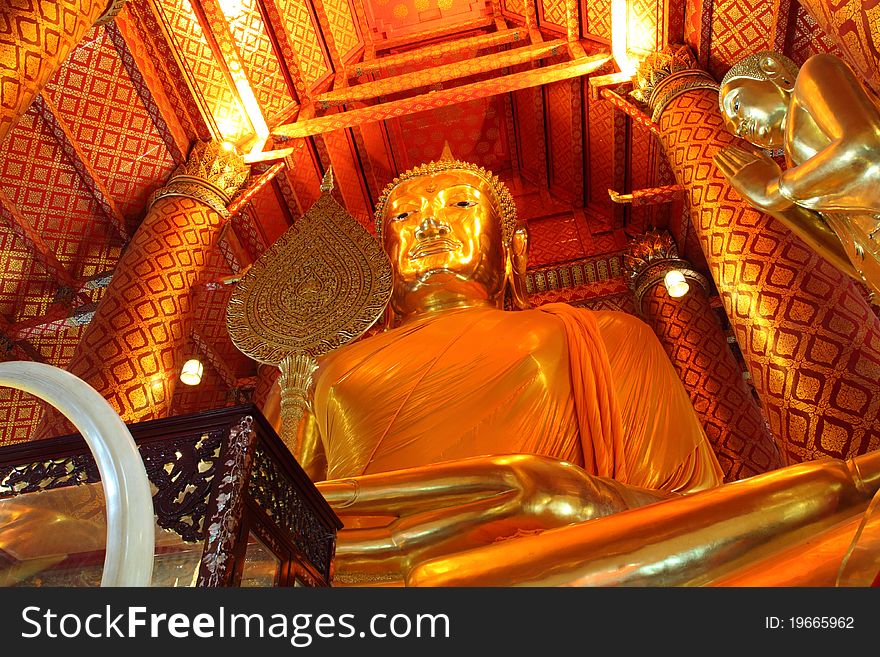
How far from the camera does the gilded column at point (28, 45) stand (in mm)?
2799

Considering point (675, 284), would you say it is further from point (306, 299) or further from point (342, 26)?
point (342, 26)

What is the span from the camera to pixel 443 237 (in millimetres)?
3652

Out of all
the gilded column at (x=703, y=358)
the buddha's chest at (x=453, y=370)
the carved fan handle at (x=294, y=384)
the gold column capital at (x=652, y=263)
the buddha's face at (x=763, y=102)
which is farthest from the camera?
the gold column capital at (x=652, y=263)

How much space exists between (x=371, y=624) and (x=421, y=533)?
103 cm

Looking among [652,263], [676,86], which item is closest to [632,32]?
[676,86]

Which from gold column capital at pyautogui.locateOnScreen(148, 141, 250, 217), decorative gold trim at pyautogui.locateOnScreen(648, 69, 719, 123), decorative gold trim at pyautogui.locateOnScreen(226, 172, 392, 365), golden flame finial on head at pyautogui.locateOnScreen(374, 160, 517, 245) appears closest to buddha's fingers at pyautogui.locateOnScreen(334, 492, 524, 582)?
decorative gold trim at pyautogui.locateOnScreen(226, 172, 392, 365)

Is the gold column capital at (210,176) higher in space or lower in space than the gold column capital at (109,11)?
higher

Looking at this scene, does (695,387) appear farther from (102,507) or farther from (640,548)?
(102,507)

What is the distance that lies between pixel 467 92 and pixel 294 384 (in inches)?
142

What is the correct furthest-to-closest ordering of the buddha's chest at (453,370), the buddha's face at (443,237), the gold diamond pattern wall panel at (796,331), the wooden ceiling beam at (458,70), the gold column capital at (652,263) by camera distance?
the gold column capital at (652,263) < the wooden ceiling beam at (458,70) < the buddha's face at (443,237) < the gold diamond pattern wall panel at (796,331) < the buddha's chest at (453,370)

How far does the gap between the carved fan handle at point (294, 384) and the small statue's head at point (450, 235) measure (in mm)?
1542

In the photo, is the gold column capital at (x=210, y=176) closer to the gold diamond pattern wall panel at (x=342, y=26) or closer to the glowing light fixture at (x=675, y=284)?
the gold diamond pattern wall panel at (x=342, y=26)

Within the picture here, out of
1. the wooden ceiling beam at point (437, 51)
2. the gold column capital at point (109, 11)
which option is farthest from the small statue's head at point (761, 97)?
the wooden ceiling beam at point (437, 51)

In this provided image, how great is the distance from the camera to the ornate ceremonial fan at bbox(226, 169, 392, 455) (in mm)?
2109
